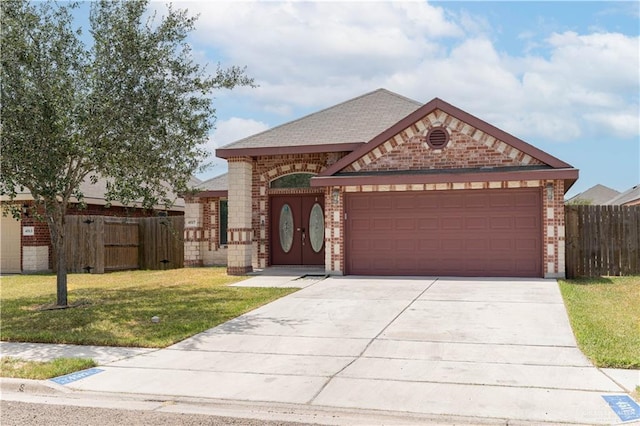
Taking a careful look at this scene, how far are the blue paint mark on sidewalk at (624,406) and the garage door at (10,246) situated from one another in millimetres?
21984

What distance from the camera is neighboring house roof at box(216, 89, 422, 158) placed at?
1816cm

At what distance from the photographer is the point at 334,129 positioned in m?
19.1

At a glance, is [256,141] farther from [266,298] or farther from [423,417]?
[423,417]

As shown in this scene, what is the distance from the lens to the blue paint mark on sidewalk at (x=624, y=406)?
572 centimetres

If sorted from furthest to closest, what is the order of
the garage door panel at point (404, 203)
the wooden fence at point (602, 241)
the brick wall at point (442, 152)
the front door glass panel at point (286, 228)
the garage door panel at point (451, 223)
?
the front door glass panel at point (286, 228)
the wooden fence at point (602, 241)
the garage door panel at point (404, 203)
the garage door panel at point (451, 223)
the brick wall at point (442, 152)

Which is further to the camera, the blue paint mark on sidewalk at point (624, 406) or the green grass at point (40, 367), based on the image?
the green grass at point (40, 367)

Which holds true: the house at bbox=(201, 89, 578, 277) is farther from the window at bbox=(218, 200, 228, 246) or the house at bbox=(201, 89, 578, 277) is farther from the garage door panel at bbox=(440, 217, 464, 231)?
the window at bbox=(218, 200, 228, 246)

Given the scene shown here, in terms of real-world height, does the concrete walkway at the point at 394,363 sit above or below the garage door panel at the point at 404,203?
below

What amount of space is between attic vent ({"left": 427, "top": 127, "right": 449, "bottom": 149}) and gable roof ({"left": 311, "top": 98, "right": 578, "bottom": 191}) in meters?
0.51

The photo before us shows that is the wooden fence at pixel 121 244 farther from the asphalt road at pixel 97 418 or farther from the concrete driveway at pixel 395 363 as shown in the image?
the asphalt road at pixel 97 418

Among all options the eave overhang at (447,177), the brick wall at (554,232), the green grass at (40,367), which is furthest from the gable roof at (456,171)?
the green grass at (40,367)

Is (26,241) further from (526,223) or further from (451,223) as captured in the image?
(526,223)

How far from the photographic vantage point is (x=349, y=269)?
17172mm

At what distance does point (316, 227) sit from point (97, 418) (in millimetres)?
13653
